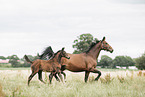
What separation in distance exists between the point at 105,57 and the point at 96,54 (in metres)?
65.1

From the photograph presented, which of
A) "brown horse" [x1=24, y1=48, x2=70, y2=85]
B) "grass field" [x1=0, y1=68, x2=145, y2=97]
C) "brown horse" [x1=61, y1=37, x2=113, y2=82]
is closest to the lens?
"grass field" [x1=0, y1=68, x2=145, y2=97]

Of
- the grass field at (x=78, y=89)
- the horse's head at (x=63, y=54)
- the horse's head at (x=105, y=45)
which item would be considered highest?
the horse's head at (x=105, y=45)

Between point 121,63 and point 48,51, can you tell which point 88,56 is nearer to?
point 48,51

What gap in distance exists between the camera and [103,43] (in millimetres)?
9875

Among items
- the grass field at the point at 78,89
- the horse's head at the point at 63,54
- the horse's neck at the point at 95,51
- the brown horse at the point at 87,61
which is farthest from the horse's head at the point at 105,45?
the horse's head at the point at 63,54

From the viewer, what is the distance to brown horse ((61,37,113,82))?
9.45 metres

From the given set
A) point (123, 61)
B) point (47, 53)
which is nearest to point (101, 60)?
point (123, 61)

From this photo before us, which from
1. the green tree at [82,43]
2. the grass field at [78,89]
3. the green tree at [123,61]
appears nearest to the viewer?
the grass field at [78,89]

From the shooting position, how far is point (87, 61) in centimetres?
949

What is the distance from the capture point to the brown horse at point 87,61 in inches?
372

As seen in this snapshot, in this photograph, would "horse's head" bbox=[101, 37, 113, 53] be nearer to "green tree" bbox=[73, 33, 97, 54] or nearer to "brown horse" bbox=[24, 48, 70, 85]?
"brown horse" bbox=[24, 48, 70, 85]

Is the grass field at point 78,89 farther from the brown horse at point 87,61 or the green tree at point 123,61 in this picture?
the green tree at point 123,61

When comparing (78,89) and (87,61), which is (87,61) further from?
(78,89)

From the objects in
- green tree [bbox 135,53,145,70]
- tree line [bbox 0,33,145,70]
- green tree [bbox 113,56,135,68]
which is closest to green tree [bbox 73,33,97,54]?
tree line [bbox 0,33,145,70]
